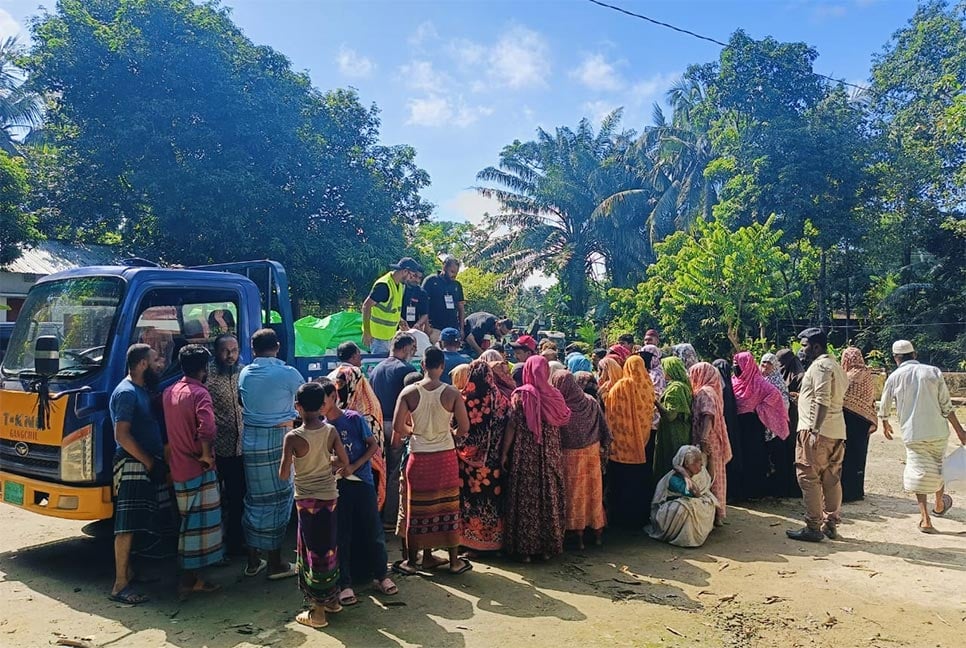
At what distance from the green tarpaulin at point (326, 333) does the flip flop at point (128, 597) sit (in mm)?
2889

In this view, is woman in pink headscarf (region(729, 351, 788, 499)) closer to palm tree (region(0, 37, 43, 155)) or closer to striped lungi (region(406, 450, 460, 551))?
striped lungi (region(406, 450, 460, 551))

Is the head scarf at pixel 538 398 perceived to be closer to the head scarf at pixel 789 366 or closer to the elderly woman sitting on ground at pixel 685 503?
the elderly woman sitting on ground at pixel 685 503

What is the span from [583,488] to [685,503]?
95cm

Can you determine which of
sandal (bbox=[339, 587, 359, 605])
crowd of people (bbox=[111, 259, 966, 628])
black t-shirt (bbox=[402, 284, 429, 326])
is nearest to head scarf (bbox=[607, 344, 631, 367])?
crowd of people (bbox=[111, 259, 966, 628])

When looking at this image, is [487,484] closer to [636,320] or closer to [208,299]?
[208,299]

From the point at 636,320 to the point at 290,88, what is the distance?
13.7 m

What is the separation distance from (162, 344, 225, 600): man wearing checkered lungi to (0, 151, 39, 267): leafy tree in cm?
1343

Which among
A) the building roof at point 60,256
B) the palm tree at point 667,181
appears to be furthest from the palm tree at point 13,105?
the palm tree at point 667,181

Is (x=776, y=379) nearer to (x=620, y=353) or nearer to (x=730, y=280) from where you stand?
(x=620, y=353)

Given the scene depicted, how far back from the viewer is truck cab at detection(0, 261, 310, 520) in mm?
4379

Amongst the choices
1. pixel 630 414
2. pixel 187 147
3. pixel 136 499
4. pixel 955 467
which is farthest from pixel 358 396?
pixel 187 147

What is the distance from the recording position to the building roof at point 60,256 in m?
17.7

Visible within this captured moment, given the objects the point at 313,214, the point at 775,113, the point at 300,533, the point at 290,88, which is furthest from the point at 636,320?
the point at 300,533

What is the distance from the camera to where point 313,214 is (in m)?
18.5
